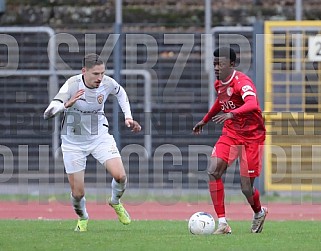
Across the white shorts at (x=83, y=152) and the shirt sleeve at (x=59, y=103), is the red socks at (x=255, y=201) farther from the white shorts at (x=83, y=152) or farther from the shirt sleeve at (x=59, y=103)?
the shirt sleeve at (x=59, y=103)

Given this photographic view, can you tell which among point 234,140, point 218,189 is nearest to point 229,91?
point 234,140

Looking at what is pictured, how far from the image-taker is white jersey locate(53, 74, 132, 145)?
12859mm

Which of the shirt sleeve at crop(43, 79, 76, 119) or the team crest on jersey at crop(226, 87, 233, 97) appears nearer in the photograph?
the shirt sleeve at crop(43, 79, 76, 119)

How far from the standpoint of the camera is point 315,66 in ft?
65.5

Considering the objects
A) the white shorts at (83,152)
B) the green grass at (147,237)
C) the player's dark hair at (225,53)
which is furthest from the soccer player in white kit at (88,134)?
the player's dark hair at (225,53)

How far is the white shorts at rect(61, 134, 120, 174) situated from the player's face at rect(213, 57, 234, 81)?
72.9 inches

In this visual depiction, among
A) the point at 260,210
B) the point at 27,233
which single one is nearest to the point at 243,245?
the point at 260,210

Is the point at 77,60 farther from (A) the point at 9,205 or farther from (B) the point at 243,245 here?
(B) the point at 243,245

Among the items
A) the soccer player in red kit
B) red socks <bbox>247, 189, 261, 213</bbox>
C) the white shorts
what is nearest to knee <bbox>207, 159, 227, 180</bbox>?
the soccer player in red kit

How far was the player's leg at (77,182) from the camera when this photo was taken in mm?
12805

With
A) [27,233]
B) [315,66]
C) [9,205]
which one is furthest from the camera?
[315,66]

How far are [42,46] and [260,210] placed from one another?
9.54m

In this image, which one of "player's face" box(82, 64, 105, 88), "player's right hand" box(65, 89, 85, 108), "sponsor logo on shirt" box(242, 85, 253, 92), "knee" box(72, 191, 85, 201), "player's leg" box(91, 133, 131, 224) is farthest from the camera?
"player's leg" box(91, 133, 131, 224)

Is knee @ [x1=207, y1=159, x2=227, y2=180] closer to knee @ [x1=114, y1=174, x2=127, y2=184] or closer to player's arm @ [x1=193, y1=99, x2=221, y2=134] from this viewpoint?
player's arm @ [x1=193, y1=99, x2=221, y2=134]
